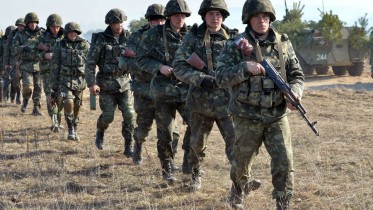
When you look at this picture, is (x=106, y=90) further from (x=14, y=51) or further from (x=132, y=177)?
(x=14, y=51)

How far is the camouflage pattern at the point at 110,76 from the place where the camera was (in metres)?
8.15

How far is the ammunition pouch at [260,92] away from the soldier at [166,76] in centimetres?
171

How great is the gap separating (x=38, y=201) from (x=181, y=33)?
2.46 m

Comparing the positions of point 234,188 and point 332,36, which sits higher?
point 332,36

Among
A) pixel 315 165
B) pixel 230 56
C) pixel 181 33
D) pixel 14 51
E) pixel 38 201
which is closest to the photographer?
pixel 230 56

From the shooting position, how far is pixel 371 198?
17.7 ft

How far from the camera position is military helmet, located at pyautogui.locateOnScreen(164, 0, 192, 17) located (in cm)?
629

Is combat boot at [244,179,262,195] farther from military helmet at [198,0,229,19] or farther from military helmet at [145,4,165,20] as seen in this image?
military helmet at [145,4,165,20]

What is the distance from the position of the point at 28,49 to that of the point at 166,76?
7.14 m

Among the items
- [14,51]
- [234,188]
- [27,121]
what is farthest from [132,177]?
[14,51]

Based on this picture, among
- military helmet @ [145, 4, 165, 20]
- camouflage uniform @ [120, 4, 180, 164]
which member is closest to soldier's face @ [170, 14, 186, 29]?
camouflage uniform @ [120, 4, 180, 164]

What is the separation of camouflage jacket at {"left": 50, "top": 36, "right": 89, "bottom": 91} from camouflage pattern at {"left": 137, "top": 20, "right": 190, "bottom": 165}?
332cm

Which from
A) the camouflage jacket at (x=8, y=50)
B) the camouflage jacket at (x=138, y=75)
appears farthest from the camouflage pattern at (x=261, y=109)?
the camouflage jacket at (x=8, y=50)

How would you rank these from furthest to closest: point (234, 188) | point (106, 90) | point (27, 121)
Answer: point (27, 121), point (106, 90), point (234, 188)
